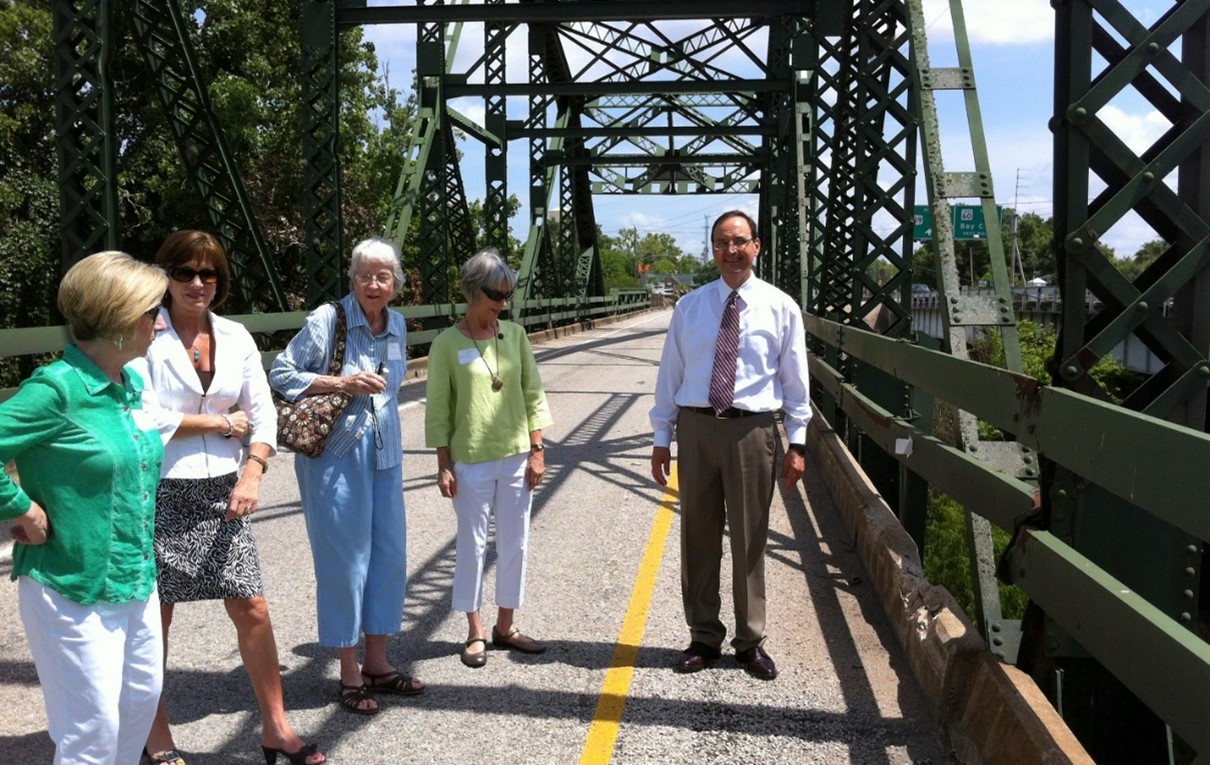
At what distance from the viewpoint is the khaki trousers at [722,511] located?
4.89 meters

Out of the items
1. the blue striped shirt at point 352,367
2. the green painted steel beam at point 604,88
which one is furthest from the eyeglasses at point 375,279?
the green painted steel beam at point 604,88

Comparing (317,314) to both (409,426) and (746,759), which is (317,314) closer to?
(746,759)

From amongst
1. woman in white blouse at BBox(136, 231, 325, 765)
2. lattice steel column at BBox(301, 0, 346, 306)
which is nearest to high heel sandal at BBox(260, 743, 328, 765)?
woman in white blouse at BBox(136, 231, 325, 765)

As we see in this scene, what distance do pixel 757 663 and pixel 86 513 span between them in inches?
115

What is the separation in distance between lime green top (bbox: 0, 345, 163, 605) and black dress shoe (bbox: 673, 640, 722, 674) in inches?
101

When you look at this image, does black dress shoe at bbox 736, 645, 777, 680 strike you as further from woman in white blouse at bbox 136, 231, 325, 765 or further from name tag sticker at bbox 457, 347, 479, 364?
woman in white blouse at bbox 136, 231, 325, 765

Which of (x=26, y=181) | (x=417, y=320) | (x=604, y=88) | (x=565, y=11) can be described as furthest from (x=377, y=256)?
(x=26, y=181)

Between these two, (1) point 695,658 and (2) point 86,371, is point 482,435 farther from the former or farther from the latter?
(2) point 86,371

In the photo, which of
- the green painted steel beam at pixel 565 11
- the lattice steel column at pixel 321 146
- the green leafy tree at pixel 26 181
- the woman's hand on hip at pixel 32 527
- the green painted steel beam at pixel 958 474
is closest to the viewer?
the woman's hand on hip at pixel 32 527

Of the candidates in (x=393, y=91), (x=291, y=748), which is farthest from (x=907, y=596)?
(x=393, y=91)

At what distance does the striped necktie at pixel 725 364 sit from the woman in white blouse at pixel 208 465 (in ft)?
6.38

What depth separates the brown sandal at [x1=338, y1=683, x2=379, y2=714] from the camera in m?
4.38

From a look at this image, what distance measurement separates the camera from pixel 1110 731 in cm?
391

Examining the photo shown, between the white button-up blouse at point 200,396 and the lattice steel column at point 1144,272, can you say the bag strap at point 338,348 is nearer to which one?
the white button-up blouse at point 200,396
